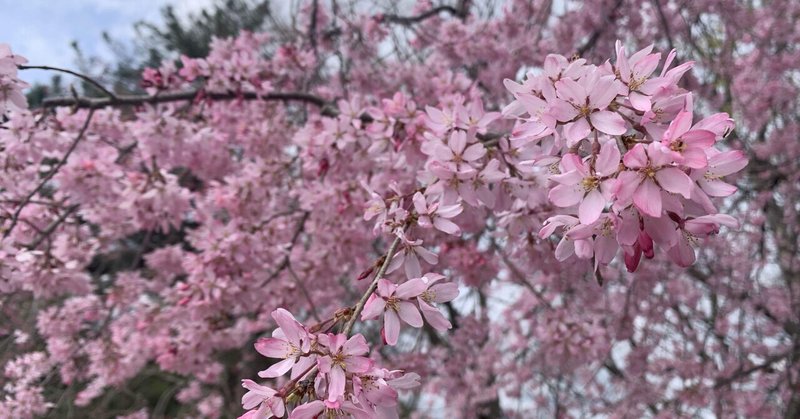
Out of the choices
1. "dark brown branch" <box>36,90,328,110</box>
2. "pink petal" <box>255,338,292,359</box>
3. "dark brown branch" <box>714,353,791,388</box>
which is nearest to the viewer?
"pink petal" <box>255,338,292,359</box>

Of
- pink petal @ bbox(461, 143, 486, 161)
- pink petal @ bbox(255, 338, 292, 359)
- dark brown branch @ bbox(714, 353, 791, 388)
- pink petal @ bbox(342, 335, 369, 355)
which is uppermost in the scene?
pink petal @ bbox(255, 338, 292, 359)

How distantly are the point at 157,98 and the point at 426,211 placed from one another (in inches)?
69.6

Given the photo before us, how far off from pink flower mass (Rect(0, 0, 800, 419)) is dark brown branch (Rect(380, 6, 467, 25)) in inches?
1.7

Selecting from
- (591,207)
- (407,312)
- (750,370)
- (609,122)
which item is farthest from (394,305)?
(750,370)

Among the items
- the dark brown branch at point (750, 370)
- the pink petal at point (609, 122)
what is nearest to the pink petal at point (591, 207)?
the pink petal at point (609, 122)

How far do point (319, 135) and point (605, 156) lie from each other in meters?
1.48

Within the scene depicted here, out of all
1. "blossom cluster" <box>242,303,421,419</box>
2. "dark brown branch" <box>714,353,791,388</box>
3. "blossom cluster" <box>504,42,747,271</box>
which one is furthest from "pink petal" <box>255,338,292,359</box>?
"dark brown branch" <box>714,353,791,388</box>

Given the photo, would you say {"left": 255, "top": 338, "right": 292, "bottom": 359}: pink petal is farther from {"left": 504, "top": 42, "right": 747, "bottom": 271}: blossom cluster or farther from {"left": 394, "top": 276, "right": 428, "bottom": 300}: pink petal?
{"left": 504, "top": 42, "right": 747, "bottom": 271}: blossom cluster

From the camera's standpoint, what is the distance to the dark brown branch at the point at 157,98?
2252mm

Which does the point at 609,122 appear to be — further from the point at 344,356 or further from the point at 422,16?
the point at 422,16

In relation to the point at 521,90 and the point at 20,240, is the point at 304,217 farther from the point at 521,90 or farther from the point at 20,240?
the point at 521,90

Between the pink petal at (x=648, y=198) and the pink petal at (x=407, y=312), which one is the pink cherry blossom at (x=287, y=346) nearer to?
the pink petal at (x=407, y=312)

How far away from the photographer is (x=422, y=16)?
13.4 feet

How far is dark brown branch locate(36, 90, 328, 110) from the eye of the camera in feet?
7.39
